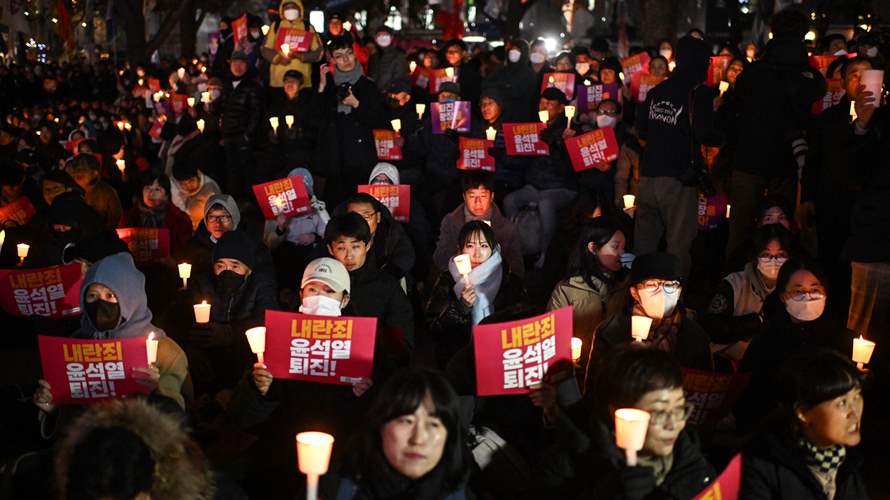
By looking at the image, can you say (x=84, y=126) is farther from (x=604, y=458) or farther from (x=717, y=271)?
(x=604, y=458)

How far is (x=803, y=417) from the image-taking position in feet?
12.5

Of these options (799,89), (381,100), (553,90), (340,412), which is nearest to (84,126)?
(381,100)

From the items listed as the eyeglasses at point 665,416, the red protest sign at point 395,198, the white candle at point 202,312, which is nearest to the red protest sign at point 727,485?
the eyeglasses at point 665,416

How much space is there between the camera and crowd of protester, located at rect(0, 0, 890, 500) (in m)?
3.63

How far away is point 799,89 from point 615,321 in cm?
348

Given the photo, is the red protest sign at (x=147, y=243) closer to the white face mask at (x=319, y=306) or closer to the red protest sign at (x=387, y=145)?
the white face mask at (x=319, y=306)

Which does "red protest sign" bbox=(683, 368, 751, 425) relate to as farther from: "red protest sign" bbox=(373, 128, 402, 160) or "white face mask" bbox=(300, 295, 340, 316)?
"red protest sign" bbox=(373, 128, 402, 160)

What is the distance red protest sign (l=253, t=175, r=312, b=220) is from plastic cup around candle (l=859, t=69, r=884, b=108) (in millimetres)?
3907

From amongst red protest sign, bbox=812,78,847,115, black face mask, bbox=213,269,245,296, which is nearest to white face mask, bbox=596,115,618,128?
red protest sign, bbox=812,78,847,115

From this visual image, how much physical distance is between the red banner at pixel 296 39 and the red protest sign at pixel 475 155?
11.8 ft

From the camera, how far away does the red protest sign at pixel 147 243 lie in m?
7.95

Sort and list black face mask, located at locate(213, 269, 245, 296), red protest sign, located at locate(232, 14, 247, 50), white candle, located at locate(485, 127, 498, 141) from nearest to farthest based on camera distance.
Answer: black face mask, located at locate(213, 269, 245, 296) < white candle, located at locate(485, 127, 498, 141) < red protest sign, located at locate(232, 14, 247, 50)

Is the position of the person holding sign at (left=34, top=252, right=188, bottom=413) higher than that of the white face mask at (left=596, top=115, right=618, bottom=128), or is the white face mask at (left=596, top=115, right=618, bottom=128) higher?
the white face mask at (left=596, top=115, right=618, bottom=128)

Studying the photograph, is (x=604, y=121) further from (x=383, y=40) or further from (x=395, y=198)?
(x=383, y=40)
